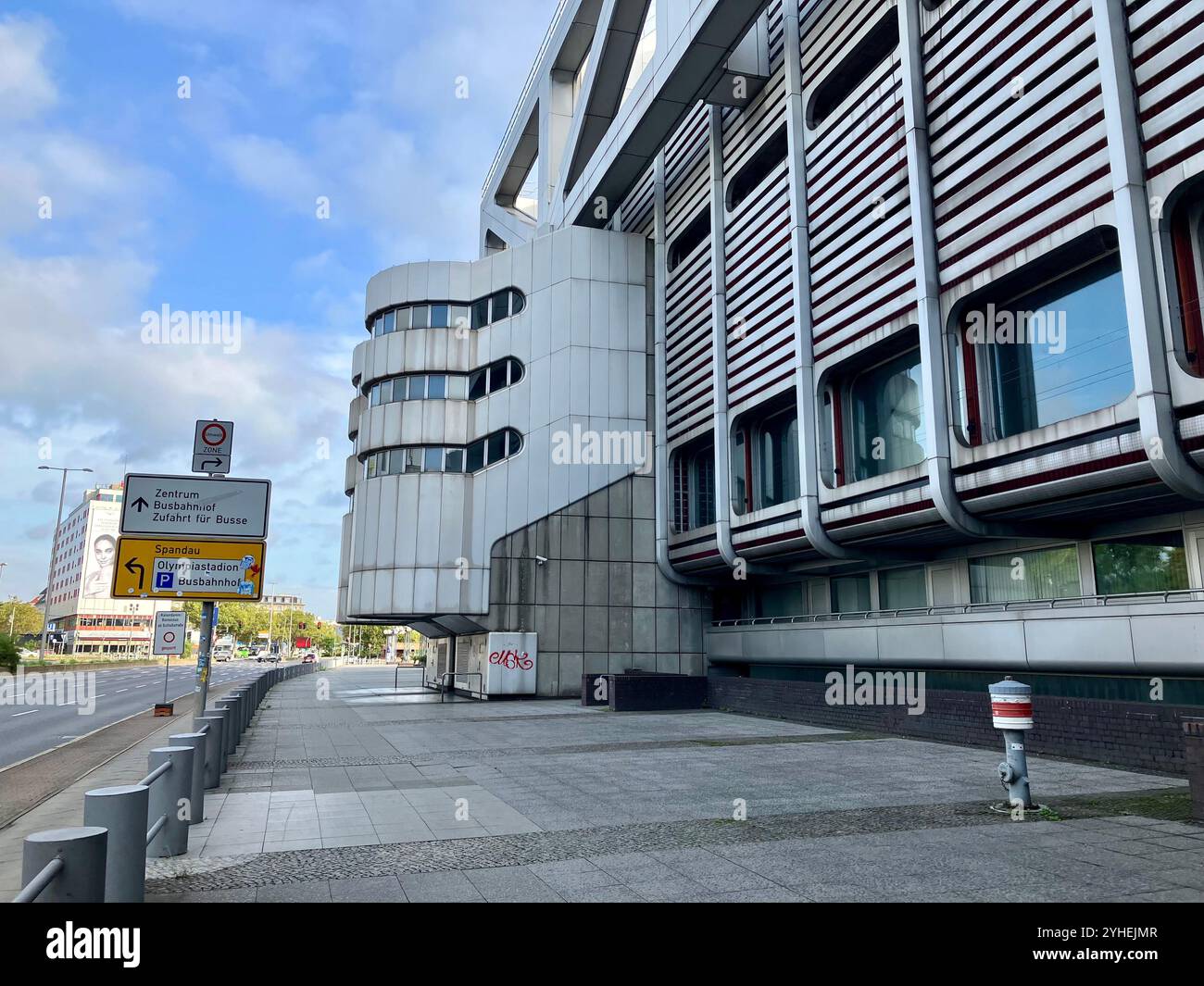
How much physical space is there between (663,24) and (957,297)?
15.8 metres

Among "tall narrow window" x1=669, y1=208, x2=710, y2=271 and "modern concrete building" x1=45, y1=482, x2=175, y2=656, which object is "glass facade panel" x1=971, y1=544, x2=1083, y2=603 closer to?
"tall narrow window" x1=669, y1=208, x2=710, y2=271

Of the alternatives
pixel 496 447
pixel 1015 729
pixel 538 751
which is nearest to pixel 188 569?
pixel 538 751

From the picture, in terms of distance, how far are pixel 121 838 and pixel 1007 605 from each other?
1663cm

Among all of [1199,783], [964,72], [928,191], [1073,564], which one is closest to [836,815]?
[1199,783]

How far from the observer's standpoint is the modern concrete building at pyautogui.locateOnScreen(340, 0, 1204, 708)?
14.3 m

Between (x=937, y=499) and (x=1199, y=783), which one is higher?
(x=937, y=499)

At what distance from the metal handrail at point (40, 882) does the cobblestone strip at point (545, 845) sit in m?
2.91

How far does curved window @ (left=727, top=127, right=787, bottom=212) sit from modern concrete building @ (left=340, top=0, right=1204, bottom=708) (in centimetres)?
16

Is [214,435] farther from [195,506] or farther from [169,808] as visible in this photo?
[169,808]

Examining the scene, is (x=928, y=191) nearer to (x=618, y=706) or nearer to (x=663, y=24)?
(x=663, y=24)

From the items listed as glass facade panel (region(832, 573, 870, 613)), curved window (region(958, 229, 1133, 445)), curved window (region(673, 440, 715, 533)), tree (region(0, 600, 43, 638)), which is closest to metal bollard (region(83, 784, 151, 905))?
curved window (region(958, 229, 1133, 445))

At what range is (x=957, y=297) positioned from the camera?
17.7 m

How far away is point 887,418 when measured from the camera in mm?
21875

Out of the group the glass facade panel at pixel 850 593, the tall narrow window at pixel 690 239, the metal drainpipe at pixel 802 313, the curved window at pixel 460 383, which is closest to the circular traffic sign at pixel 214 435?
the metal drainpipe at pixel 802 313
